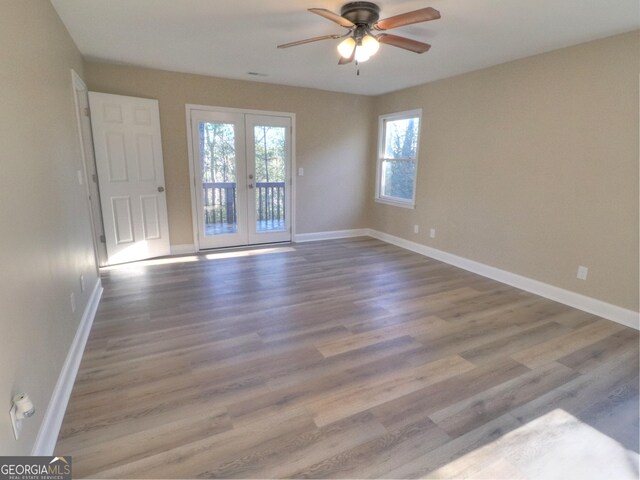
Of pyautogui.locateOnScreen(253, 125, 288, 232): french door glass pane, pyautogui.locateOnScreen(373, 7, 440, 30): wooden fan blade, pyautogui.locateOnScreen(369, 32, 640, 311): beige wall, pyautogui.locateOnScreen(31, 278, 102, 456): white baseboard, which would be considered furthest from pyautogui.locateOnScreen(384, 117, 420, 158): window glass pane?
pyautogui.locateOnScreen(31, 278, 102, 456): white baseboard

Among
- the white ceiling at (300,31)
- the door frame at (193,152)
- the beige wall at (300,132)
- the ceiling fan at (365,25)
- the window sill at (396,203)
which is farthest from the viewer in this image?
the window sill at (396,203)

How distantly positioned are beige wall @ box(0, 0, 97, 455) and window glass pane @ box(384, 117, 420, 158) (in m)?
4.18

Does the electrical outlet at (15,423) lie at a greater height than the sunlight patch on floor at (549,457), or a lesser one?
greater

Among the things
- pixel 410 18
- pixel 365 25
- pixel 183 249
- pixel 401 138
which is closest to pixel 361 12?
pixel 365 25

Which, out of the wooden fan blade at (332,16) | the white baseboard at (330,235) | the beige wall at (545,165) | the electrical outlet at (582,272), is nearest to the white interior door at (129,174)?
the white baseboard at (330,235)

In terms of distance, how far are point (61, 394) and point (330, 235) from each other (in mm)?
4429

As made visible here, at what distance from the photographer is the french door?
469 cm

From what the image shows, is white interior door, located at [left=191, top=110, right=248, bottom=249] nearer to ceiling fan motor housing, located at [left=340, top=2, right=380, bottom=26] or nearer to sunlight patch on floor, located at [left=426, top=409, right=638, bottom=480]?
A: ceiling fan motor housing, located at [left=340, top=2, right=380, bottom=26]

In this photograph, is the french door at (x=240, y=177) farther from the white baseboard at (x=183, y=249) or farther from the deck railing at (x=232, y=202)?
the white baseboard at (x=183, y=249)

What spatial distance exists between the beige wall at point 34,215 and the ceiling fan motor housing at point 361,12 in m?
1.89

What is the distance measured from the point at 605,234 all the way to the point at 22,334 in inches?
162

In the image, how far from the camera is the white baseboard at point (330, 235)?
5609 mm

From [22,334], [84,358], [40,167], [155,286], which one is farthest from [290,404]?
[155,286]

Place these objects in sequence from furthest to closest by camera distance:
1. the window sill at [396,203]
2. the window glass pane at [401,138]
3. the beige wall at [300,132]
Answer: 1. the window sill at [396,203]
2. the window glass pane at [401,138]
3. the beige wall at [300,132]
